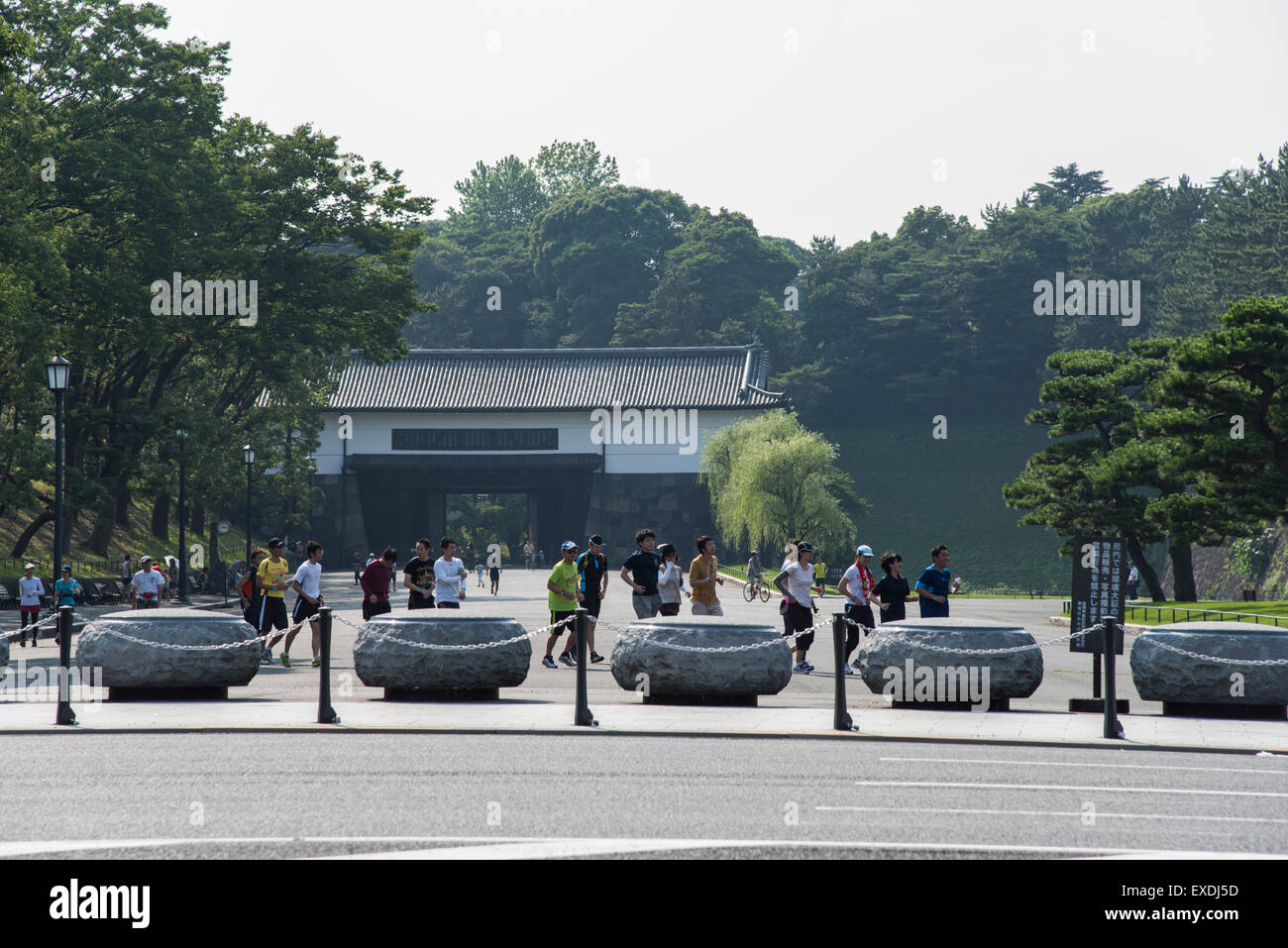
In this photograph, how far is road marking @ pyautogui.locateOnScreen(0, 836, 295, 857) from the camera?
6.75 metres

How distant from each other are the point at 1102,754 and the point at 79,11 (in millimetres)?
33872

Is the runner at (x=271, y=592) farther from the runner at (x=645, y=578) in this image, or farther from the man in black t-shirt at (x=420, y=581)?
the runner at (x=645, y=578)

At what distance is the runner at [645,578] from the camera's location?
17.1 m

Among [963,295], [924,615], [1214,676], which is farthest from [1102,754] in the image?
[963,295]

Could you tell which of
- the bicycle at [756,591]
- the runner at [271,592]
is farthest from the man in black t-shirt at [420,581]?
the bicycle at [756,591]

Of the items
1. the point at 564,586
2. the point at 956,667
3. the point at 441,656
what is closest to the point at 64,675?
the point at 441,656

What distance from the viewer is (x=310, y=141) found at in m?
42.3

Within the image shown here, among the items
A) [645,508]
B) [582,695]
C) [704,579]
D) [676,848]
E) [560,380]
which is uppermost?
[560,380]

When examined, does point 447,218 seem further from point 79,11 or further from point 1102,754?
point 1102,754

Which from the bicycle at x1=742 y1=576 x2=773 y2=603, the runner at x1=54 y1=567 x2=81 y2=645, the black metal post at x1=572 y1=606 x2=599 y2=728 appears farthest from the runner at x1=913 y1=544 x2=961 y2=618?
the bicycle at x1=742 y1=576 x2=773 y2=603

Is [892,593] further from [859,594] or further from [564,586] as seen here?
[564,586]

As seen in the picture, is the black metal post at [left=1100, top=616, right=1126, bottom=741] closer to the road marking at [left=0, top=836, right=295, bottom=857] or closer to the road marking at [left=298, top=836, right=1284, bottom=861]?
the road marking at [left=298, top=836, right=1284, bottom=861]

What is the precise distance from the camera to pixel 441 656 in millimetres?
13297

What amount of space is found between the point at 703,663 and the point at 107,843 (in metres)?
7.11
